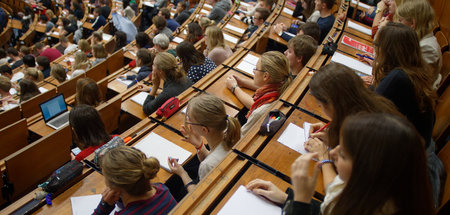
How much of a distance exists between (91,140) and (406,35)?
1.76m

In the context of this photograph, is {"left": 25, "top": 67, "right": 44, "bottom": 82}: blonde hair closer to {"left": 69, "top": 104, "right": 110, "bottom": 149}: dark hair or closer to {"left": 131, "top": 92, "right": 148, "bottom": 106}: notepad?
{"left": 131, "top": 92, "right": 148, "bottom": 106}: notepad

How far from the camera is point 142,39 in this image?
4.16m

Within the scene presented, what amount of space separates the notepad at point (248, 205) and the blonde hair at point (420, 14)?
158cm

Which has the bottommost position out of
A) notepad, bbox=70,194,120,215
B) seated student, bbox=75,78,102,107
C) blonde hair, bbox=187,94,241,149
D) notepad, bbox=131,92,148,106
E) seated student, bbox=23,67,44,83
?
seated student, bbox=23,67,44,83

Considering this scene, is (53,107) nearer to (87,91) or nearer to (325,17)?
(87,91)

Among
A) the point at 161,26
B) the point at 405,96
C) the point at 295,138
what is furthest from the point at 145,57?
the point at 405,96

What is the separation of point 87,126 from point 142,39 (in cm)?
253

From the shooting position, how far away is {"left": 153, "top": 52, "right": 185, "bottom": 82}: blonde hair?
238 cm

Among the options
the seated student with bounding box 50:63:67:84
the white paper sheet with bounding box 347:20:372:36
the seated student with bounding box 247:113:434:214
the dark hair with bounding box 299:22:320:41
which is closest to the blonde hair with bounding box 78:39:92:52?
A: the seated student with bounding box 50:63:67:84

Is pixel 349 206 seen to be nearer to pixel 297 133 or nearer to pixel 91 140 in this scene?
pixel 297 133

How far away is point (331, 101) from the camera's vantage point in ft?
3.93

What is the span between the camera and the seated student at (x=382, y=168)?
754mm

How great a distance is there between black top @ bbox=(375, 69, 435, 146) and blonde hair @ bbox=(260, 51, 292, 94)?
0.66 meters

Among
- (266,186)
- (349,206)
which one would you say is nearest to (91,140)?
(266,186)
